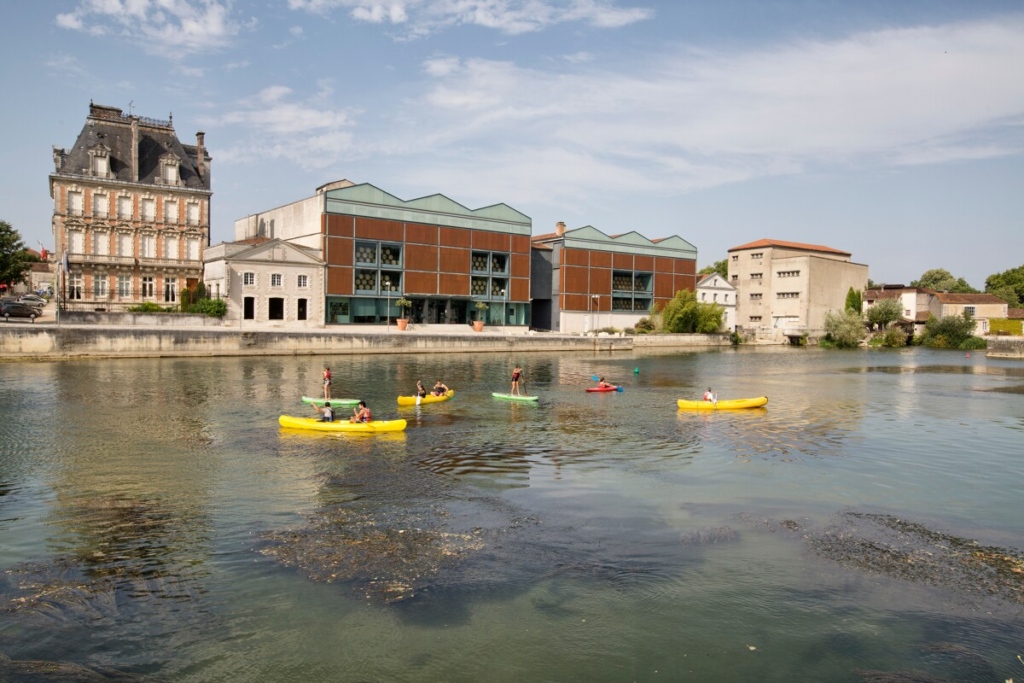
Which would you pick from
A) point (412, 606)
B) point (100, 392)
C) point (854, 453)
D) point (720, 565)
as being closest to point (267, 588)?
point (412, 606)

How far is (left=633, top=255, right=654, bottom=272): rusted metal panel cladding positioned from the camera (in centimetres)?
9894

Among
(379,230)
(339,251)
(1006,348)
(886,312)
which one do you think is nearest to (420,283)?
(379,230)

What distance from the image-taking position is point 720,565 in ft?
45.7

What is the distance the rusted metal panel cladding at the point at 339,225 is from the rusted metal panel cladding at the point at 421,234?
21.9ft

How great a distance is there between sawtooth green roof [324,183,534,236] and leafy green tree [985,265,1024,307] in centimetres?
10279

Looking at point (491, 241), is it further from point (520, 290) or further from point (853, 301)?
point (853, 301)

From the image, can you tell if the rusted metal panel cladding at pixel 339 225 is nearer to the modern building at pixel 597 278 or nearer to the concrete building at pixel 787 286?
the modern building at pixel 597 278

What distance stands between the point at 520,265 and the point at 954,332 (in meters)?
62.4

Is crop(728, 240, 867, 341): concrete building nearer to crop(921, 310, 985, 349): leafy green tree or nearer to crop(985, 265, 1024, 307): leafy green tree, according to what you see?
crop(921, 310, 985, 349): leafy green tree

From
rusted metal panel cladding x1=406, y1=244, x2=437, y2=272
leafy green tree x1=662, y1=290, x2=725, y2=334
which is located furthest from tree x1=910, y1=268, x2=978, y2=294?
rusted metal panel cladding x1=406, y1=244, x2=437, y2=272

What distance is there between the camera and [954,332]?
9956 centimetres

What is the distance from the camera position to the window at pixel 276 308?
70.9 meters

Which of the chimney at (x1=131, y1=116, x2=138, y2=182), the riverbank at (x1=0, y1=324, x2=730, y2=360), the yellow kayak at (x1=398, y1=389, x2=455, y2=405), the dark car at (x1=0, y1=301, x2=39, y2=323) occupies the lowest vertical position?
the yellow kayak at (x1=398, y1=389, x2=455, y2=405)

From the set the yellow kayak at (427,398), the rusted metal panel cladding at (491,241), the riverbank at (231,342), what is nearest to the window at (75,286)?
the riverbank at (231,342)
